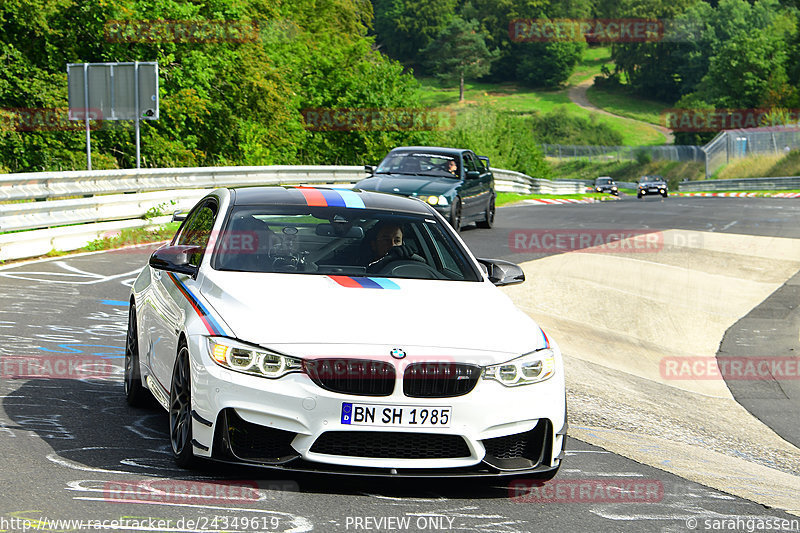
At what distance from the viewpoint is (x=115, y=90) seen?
2211cm

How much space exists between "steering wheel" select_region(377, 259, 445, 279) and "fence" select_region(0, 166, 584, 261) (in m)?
9.55

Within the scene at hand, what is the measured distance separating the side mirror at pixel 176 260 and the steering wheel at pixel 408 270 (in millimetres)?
1086

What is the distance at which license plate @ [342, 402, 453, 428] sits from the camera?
5109 mm

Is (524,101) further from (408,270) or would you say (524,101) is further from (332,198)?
(408,270)

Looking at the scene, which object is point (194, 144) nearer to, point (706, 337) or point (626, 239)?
point (626, 239)

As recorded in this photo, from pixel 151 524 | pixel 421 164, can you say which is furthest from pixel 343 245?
pixel 421 164

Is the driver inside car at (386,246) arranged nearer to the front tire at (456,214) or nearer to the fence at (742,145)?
the front tire at (456,214)

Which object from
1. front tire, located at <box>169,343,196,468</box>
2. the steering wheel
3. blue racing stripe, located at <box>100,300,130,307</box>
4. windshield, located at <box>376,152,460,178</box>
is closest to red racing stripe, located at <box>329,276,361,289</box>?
the steering wheel

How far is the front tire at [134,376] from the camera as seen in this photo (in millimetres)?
7141

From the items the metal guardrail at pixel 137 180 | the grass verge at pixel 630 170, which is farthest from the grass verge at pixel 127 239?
the grass verge at pixel 630 170

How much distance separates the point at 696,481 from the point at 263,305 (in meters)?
2.58

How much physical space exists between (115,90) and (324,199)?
16.2 meters

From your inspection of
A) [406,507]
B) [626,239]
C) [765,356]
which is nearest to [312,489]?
[406,507]

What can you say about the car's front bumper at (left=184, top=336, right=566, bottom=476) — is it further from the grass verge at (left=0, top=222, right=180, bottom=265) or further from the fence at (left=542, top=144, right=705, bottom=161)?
the fence at (left=542, top=144, right=705, bottom=161)
